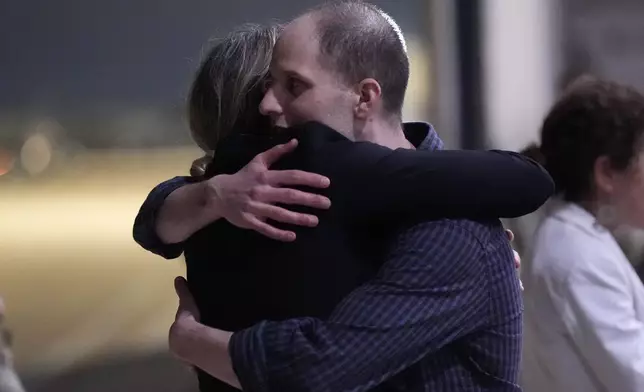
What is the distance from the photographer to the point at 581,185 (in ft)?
4.20

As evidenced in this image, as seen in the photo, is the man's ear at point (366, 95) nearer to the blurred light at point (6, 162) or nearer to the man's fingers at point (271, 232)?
the man's fingers at point (271, 232)

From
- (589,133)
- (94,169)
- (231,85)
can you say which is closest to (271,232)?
(231,85)

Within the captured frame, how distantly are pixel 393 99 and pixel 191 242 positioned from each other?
0.22 metres

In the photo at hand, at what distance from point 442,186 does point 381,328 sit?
0.11 m

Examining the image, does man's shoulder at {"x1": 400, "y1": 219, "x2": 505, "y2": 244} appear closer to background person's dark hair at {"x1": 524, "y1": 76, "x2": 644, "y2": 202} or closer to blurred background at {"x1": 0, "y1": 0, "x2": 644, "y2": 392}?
background person's dark hair at {"x1": 524, "y1": 76, "x2": 644, "y2": 202}

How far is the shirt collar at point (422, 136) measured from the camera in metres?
0.73

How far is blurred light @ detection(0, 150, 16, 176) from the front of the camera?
1462 millimetres

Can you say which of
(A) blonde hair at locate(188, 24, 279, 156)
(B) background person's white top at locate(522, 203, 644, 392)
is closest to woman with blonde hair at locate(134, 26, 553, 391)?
(A) blonde hair at locate(188, 24, 279, 156)

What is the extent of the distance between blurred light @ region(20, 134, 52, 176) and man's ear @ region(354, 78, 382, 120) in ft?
3.12

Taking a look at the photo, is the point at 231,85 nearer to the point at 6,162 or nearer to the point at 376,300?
the point at 376,300

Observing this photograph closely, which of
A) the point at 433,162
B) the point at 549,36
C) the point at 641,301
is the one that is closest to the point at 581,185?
the point at 641,301

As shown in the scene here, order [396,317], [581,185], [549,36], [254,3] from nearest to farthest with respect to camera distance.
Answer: [396,317], [581,185], [254,3], [549,36]

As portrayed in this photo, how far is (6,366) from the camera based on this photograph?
54.7 inches

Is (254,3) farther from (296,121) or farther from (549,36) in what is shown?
(296,121)
